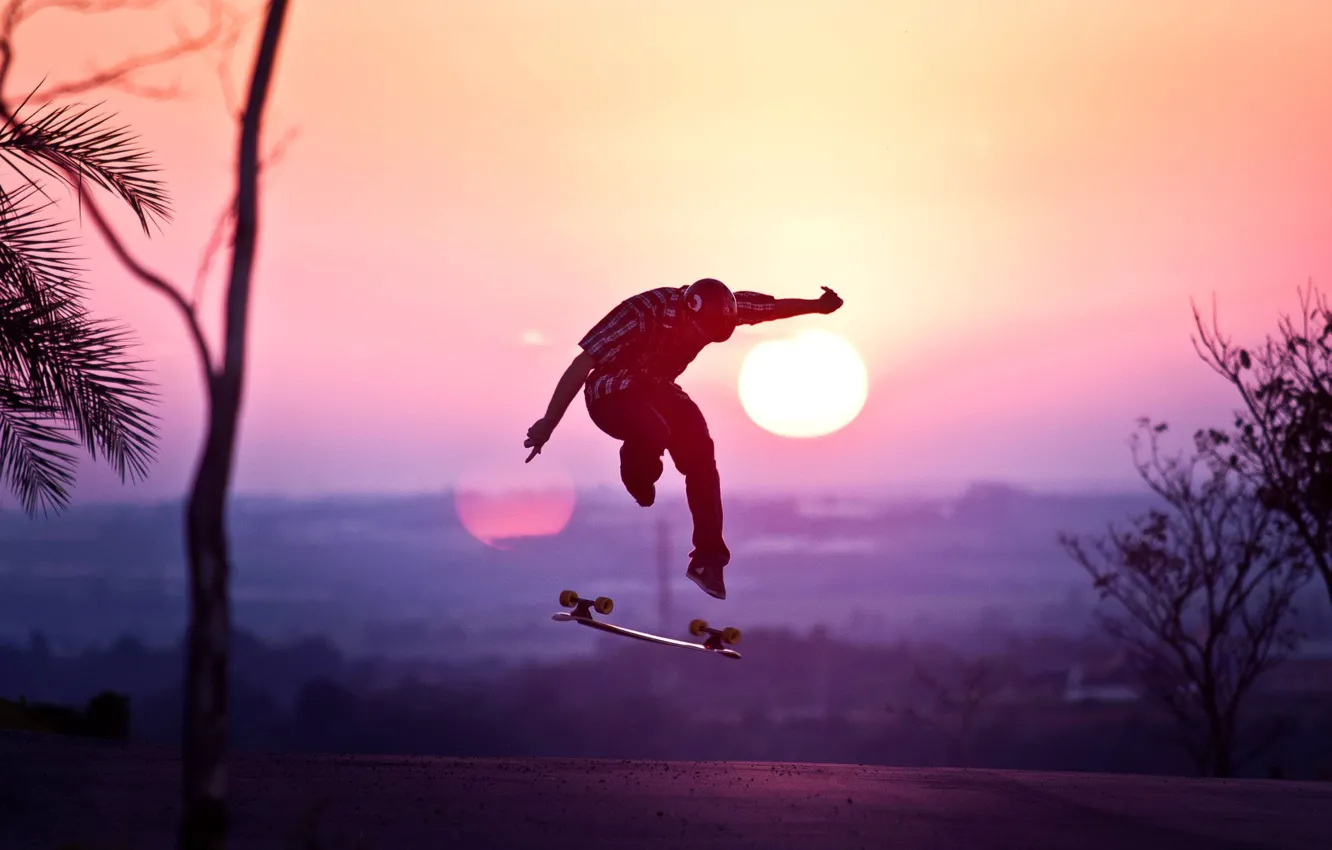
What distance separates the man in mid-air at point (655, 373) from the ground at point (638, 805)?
7.97ft

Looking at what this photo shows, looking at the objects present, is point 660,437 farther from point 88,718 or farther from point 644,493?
point 88,718

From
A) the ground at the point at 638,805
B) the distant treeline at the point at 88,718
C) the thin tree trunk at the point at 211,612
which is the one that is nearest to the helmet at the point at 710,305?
the ground at the point at 638,805

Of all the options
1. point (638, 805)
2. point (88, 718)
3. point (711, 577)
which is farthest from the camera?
point (88, 718)

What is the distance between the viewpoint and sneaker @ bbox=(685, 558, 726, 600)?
12.1 metres

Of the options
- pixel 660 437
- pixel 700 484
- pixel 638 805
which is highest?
pixel 660 437

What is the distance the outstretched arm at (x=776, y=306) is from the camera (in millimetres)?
11227

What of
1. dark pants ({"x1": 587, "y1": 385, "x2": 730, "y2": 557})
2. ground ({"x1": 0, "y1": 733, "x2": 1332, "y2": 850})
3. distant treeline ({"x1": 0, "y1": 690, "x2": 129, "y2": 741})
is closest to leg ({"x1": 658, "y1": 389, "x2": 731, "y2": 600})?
dark pants ({"x1": 587, "y1": 385, "x2": 730, "y2": 557})

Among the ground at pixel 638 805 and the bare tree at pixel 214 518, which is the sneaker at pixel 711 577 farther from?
the bare tree at pixel 214 518

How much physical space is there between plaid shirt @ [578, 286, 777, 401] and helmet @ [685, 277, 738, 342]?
0.22 feet

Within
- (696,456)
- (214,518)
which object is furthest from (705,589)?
(214,518)

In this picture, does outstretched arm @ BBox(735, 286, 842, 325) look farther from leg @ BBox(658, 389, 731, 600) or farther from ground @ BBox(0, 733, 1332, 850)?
ground @ BBox(0, 733, 1332, 850)

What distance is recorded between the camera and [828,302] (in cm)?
1142

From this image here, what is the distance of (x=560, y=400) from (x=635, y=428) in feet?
2.00

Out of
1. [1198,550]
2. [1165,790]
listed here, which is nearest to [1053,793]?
[1165,790]
